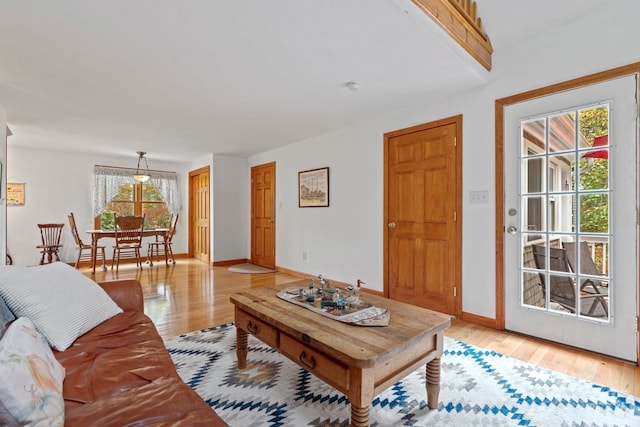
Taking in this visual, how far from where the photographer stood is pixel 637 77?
6.66ft

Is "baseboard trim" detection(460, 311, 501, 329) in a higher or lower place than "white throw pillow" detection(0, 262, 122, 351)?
lower

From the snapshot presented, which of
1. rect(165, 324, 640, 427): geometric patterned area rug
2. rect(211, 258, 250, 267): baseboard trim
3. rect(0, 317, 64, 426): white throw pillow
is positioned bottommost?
rect(165, 324, 640, 427): geometric patterned area rug

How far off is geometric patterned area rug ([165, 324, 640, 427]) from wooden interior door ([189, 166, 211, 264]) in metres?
4.47

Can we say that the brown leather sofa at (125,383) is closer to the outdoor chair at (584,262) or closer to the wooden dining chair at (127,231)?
the outdoor chair at (584,262)

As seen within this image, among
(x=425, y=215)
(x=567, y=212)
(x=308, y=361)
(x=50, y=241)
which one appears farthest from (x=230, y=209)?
(x=567, y=212)

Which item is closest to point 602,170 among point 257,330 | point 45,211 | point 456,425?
point 456,425

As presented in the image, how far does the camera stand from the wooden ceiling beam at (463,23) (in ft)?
6.51

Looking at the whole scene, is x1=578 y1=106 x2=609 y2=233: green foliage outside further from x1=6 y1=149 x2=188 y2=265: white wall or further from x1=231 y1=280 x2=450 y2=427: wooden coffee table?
x1=6 y1=149 x2=188 y2=265: white wall

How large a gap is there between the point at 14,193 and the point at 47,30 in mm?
5071

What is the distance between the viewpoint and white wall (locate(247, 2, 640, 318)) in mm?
2225

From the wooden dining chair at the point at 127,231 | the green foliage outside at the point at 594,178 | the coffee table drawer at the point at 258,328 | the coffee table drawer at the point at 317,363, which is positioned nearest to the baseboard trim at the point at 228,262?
the wooden dining chair at the point at 127,231

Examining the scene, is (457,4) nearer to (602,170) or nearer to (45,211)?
(602,170)

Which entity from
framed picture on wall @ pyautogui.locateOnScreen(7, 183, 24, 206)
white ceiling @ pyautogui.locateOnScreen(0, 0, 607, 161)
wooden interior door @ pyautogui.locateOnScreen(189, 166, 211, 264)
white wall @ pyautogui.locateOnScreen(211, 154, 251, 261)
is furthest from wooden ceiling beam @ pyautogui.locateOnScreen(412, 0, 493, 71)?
framed picture on wall @ pyautogui.locateOnScreen(7, 183, 24, 206)

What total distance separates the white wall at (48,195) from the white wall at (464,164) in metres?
3.88
